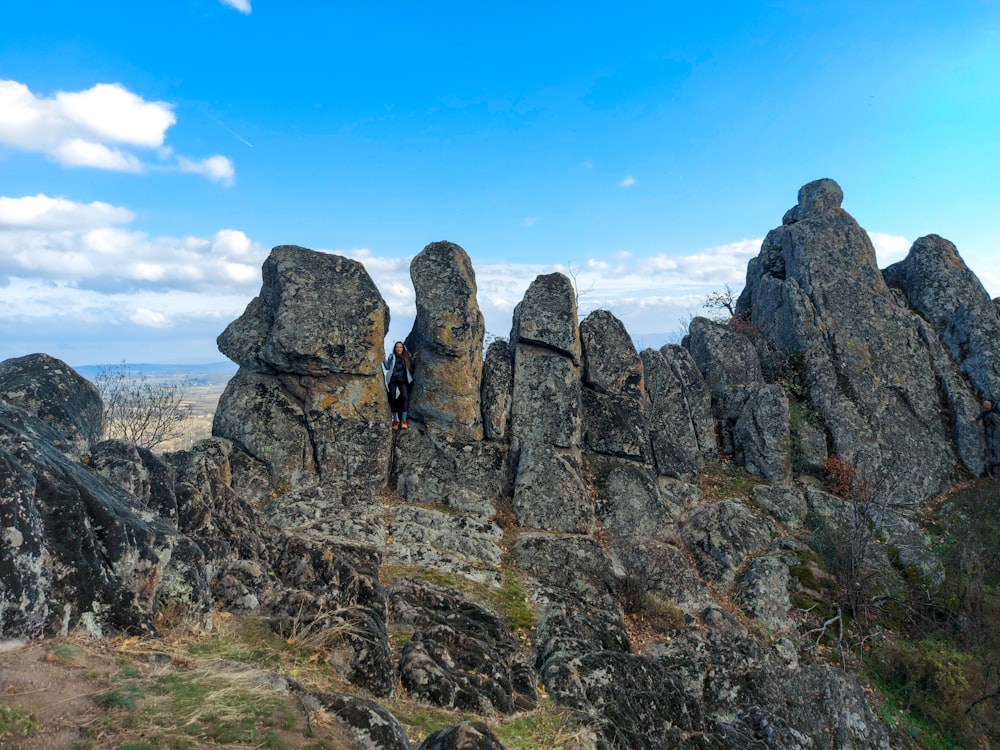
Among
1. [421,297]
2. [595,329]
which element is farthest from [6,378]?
[595,329]

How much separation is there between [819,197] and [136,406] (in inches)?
1783

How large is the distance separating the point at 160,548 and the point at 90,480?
1569 mm

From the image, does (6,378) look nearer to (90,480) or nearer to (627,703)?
(90,480)

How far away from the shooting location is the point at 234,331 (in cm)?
2191

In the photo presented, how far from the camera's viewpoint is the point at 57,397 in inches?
482

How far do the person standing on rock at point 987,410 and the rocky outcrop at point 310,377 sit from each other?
91.9ft

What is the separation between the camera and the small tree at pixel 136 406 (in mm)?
36219

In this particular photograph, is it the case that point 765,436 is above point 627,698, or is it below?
above

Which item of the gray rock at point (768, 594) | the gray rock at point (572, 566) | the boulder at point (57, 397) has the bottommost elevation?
the gray rock at point (768, 594)

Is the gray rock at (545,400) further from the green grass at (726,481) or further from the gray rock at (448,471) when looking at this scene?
the green grass at (726,481)

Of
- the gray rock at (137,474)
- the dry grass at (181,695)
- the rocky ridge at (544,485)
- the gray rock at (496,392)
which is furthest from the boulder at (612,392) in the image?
the gray rock at (137,474)

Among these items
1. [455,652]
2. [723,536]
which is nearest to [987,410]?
[723,536]

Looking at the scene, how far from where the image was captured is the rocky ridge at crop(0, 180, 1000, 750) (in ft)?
30.3

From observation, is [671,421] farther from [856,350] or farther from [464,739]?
[464,739]
